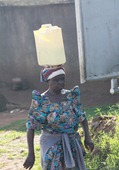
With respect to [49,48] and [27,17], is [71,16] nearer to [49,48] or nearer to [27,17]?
[27,17]

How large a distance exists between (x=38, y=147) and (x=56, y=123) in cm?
205

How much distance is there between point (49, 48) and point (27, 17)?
7.19 meters

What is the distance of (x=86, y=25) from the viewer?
6.25 m

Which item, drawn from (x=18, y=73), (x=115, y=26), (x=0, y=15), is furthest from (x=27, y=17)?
(x=115, y=26)

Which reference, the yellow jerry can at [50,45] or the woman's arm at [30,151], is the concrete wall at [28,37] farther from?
the woman's arm at [30,151]

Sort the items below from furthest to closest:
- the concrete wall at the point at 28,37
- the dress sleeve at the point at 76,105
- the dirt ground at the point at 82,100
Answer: the concrete wall at the point at 28,37 < the dirt ground at the point at 82,100 < the dress sleeve at the point at 76,105

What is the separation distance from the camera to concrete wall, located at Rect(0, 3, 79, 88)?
9.83m

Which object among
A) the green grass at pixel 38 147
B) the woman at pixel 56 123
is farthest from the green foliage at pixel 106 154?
the woman at pixel 56 123

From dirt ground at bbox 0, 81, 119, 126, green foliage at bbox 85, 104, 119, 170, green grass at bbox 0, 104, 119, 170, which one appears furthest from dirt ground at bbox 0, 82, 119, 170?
green foliage at bbox 85, 104, 119, 170

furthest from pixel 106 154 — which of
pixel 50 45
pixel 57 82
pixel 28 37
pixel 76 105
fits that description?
pixel 28 37

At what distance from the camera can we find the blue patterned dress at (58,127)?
3369 mm

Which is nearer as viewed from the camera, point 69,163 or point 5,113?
point 69,163

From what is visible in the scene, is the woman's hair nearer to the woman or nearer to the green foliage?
the woman

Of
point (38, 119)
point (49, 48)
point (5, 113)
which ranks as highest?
point (49, 48)
